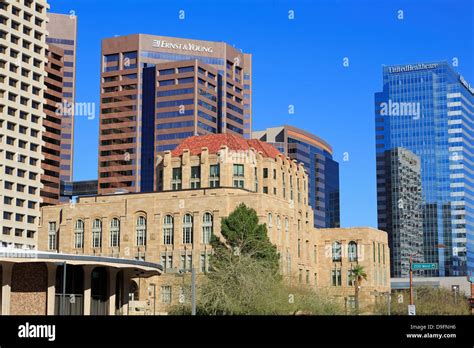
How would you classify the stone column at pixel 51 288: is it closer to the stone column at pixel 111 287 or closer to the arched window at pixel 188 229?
the stone column at pixel 111 287

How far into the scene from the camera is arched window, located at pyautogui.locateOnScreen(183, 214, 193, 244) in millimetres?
109662

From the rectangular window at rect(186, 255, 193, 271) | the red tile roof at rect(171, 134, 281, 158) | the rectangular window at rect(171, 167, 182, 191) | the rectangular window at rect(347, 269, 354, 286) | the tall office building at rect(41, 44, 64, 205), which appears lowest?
the rectangular window at rect(347, 269, 354, 286)

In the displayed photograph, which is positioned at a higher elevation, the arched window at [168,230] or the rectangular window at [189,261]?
the arched window at [168,230]

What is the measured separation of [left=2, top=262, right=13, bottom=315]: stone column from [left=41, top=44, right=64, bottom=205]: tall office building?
4562 inches

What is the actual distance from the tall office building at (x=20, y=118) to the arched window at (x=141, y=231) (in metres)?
32.2

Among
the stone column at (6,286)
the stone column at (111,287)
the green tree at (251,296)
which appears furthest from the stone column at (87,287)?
the green tree at (251,296)

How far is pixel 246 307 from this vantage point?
70.9 m

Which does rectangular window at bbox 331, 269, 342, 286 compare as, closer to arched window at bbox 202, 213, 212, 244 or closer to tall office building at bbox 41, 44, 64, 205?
arched window at bbox 202, 213, 212, 244

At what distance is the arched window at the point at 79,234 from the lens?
11588 cm

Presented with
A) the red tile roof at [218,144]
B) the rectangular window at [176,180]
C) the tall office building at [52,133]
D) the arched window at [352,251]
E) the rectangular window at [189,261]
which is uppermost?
the tall office building at [52,133]

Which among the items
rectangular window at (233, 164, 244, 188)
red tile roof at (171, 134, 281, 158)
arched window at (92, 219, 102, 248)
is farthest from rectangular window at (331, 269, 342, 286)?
arched window at (92, 219, 102, 248)
